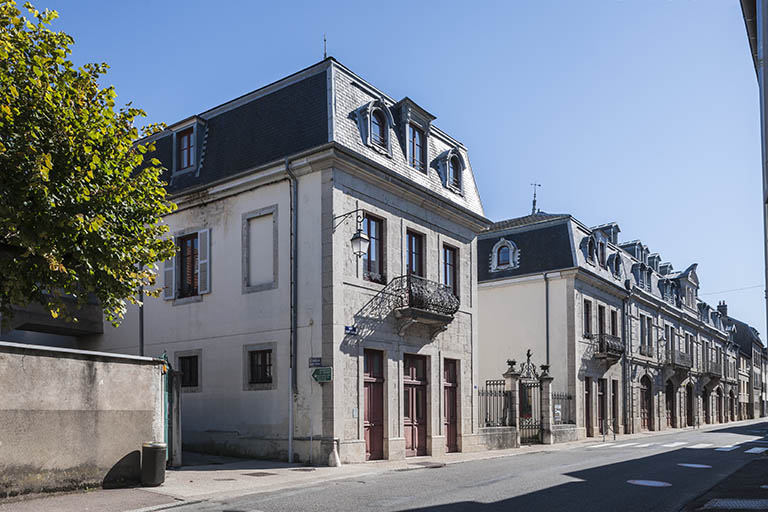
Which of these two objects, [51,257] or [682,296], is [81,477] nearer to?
[51,257]

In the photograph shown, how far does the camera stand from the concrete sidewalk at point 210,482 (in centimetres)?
1066

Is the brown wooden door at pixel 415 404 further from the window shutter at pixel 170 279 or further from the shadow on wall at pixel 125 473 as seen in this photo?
the shadow on wall at pixel 125 473

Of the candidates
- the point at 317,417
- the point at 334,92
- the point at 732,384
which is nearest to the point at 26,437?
the point at 317,417

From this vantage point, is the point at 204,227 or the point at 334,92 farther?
the point at 204,227

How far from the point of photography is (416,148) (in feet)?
69.9

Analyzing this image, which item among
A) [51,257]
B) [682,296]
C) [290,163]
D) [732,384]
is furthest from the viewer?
[732,384]

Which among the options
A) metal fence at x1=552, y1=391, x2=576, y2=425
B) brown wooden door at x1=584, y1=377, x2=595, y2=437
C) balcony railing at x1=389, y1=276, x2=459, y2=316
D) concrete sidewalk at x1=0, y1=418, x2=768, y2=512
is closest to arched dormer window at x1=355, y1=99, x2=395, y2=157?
balcony railing at x1=389, y1=276, x2=459, y2=316

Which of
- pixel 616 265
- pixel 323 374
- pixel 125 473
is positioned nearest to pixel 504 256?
pixel 616 265

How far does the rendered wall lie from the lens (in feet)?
36.0

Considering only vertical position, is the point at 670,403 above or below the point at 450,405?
below

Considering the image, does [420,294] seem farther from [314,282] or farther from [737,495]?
[737,495]

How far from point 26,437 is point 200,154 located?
11419mm

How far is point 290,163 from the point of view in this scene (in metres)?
18.2

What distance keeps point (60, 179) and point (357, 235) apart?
6.97m
